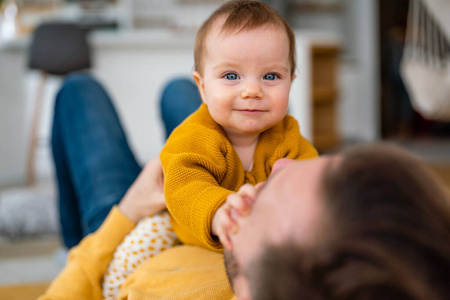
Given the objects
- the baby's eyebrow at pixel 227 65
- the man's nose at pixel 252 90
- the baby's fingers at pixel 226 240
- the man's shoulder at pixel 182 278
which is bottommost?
the man's shoulder at pixel 182 278

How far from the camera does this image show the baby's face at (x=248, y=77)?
63cm

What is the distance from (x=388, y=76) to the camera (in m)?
5.95

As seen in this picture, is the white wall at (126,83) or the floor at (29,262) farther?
the white wall at (126,83)

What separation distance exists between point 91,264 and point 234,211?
1.66 ft

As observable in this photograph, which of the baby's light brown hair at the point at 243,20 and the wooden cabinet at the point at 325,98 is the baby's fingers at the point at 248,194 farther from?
the wooden cabinet at the point at 325,98

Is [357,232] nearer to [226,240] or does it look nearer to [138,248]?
[226,240]

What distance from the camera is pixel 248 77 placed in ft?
2.10

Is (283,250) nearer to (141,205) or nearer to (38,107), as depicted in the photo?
(141,205)

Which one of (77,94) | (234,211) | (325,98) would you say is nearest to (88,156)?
(77,94)

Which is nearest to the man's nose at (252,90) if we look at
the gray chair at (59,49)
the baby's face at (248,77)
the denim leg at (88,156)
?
the baby's face at (248,77)

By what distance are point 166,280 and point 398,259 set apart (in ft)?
1.24

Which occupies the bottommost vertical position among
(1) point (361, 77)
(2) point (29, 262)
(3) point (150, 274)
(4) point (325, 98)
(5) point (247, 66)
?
(1) point (361, 77)

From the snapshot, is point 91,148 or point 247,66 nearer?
point 247,66

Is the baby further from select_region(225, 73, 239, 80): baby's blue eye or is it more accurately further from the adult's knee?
the adult's knee
